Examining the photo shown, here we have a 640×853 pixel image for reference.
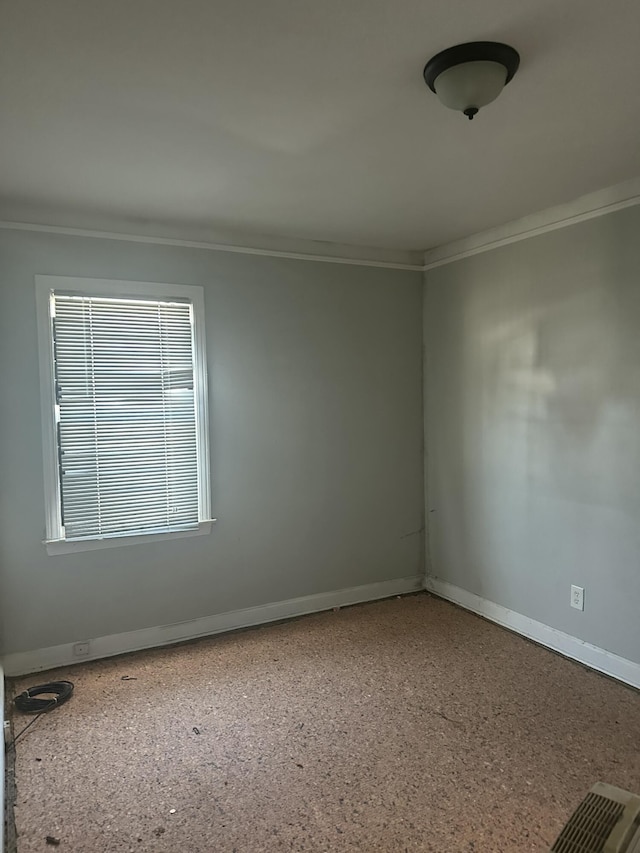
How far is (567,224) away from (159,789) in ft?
10.5

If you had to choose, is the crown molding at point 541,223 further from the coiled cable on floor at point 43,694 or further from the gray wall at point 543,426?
the coiled cable on floor at point 43,694

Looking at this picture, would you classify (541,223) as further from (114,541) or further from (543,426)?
(114,541)

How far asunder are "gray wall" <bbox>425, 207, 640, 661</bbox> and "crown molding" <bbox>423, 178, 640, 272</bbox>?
50 mm

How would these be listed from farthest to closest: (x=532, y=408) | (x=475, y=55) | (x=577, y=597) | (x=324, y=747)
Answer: (x=532, y=408) → (x=577, y=597) → (x=324, y=747) → (x=475, y=55)

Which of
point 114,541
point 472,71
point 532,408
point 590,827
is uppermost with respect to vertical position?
point 472,71

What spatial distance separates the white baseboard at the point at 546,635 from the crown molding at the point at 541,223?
2.20 m

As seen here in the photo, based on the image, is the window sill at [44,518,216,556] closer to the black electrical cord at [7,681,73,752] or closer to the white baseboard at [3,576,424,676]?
the white baseboard at [3,576,424,676]

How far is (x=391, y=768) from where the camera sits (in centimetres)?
229

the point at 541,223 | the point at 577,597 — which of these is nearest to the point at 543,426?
the point at 577,597

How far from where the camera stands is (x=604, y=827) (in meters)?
1.48

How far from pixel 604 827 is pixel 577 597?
5.89 feet

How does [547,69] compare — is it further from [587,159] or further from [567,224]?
[567,224]

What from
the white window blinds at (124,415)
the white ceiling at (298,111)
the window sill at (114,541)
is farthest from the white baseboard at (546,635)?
the white ceiling at (298,111)

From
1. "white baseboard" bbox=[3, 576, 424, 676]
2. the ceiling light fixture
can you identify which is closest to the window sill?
"white baseboard" bbox=[3, 576, 424, 676]
